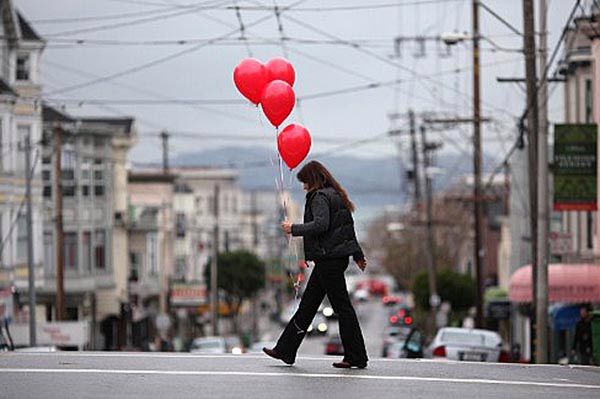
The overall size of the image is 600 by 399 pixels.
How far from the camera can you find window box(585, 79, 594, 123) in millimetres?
40969

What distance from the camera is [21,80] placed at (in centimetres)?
5184

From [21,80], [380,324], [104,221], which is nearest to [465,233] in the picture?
[380,324]

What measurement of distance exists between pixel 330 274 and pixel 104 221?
2025 inches

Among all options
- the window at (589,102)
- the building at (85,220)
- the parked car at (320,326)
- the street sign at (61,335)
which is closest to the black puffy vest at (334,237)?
the parked car at (320,326)

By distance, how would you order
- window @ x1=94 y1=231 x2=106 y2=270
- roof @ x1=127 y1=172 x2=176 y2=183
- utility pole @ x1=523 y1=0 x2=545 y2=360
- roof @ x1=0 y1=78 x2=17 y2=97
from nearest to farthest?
utility pole @ x1=523 y1=0 x2=545 y2=360
roof @ x1=0 y1=78 x2=17 y2=97
window @ x1=94 y1=231 x2=106 y2=270
roof @ x1=127 y1=172 x2=176 y2=183

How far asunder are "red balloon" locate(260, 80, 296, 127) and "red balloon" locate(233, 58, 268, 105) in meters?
0.11

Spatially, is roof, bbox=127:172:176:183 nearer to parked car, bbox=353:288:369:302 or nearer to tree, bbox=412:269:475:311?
tree, bbox=412:269:475:311

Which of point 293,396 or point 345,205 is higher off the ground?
point 345,205

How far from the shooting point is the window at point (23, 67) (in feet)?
170

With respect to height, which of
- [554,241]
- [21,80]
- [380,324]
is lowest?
[380,324]

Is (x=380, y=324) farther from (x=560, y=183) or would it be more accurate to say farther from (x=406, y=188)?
(x=560, y=183)

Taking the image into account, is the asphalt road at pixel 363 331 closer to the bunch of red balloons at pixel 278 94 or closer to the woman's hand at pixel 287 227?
the bunch of red balloons at pixel 278 94

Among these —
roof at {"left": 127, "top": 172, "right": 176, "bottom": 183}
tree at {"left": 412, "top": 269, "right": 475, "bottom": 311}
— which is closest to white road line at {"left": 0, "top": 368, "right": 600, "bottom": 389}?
tree at {"left": 412, "top": 269, "right": 475, "bottom": 311}

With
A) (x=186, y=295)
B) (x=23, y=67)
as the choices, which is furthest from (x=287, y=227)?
(x=186, y=295)
